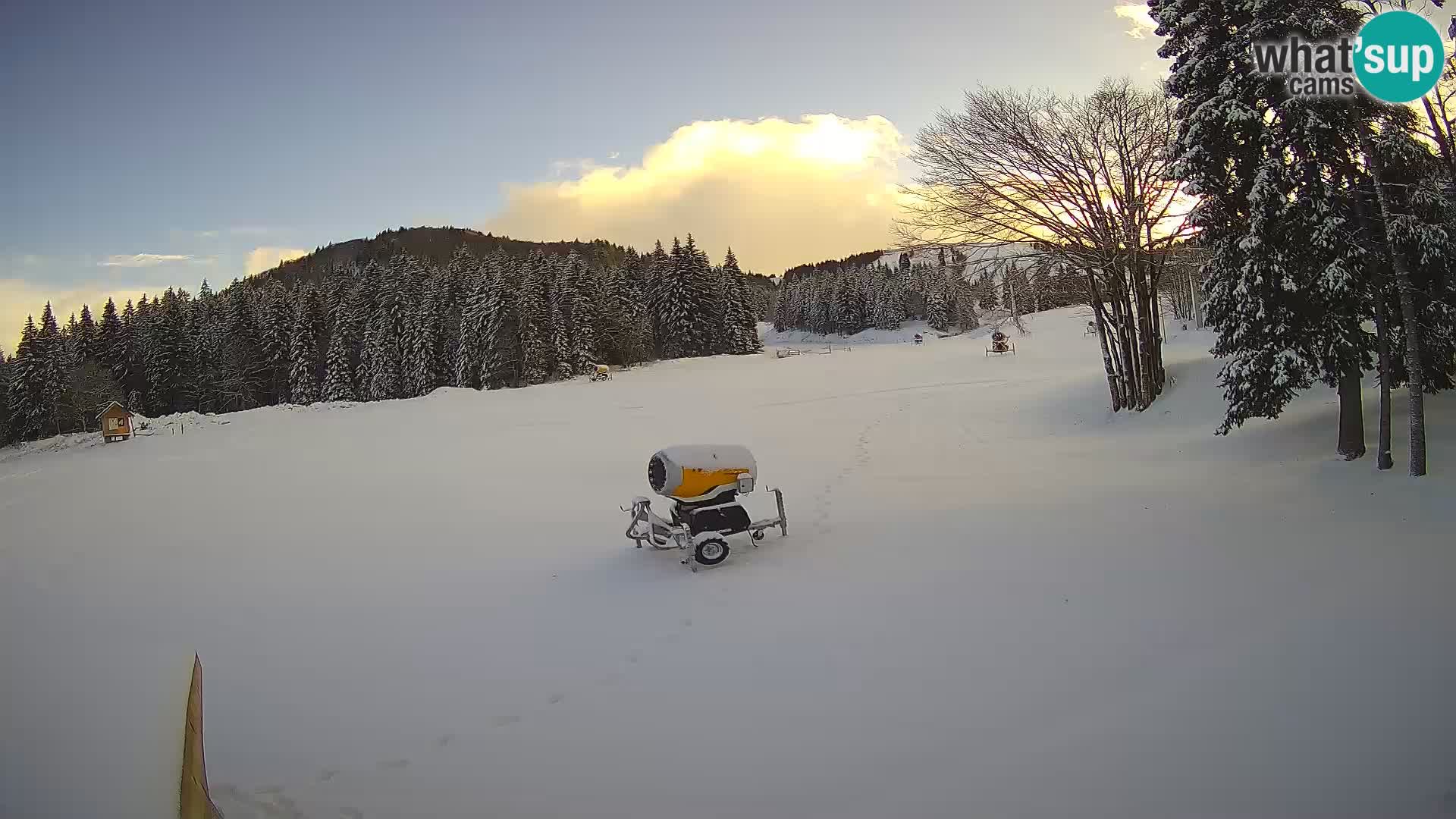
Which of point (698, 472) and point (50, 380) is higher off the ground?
point (50, 380)

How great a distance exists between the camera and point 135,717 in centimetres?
390

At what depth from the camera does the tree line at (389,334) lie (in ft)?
159

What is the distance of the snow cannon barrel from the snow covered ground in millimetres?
883

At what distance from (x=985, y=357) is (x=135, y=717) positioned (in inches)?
1678

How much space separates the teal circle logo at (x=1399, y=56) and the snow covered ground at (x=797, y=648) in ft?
15.3

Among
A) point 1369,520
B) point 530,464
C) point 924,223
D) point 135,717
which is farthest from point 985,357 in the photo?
point 135,717

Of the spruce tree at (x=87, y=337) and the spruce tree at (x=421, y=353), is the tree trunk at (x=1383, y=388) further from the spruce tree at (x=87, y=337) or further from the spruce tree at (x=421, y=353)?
the spruce tree at (x=87, y=337)

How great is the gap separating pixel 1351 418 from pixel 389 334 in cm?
5477

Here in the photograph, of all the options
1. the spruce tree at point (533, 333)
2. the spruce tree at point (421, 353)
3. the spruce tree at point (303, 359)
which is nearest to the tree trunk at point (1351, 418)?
the spruce tree at point (533, 333)

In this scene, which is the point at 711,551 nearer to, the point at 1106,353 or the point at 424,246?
the point at 1106,353

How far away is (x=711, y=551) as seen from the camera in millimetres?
8164

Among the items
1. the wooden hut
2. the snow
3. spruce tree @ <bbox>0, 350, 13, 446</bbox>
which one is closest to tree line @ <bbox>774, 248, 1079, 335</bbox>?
the snow

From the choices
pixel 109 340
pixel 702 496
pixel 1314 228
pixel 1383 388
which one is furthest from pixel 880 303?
pixel 702 496

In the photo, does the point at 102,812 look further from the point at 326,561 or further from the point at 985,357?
the point at 985,357
